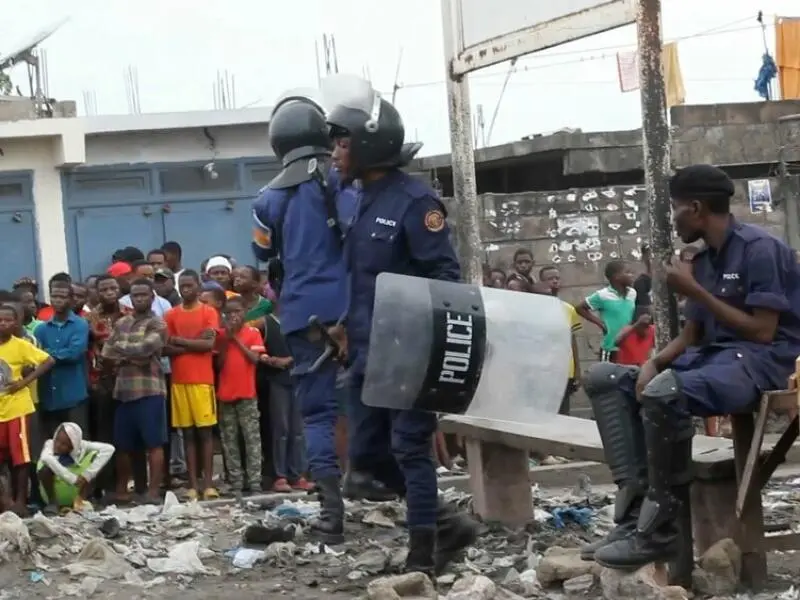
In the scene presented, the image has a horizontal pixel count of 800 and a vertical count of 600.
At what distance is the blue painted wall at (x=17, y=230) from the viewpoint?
61.6 feet

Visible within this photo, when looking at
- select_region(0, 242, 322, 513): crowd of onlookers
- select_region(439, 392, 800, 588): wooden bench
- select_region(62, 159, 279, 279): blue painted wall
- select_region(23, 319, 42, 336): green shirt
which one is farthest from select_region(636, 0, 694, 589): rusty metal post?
select_region(62, 159, 279, 279): blue painted wall

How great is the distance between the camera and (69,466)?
940 centimetres

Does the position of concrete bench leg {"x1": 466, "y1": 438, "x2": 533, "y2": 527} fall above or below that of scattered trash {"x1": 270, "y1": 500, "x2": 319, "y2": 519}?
above

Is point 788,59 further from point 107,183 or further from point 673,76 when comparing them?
point 107,183

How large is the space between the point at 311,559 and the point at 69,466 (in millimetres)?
3104

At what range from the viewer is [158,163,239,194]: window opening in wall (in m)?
19.6

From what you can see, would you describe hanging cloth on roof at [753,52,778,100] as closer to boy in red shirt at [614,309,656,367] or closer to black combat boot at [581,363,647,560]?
boy in red shirt at [614,309,656,367]

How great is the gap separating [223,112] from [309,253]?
12.5 meters

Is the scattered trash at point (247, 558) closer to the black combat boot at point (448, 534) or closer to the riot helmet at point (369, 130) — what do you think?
the black combat boot at point (448, 534)

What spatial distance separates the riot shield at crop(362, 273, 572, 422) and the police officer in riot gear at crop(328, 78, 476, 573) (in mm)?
200

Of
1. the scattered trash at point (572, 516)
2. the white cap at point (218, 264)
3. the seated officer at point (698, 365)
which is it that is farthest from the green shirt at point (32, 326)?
the seated officer at point (698, 365)

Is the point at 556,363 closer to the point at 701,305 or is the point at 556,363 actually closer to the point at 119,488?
the point at 701,305

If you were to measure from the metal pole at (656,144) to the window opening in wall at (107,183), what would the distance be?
1313 cm

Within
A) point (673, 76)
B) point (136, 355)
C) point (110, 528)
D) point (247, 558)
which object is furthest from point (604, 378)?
point (673, 76)
